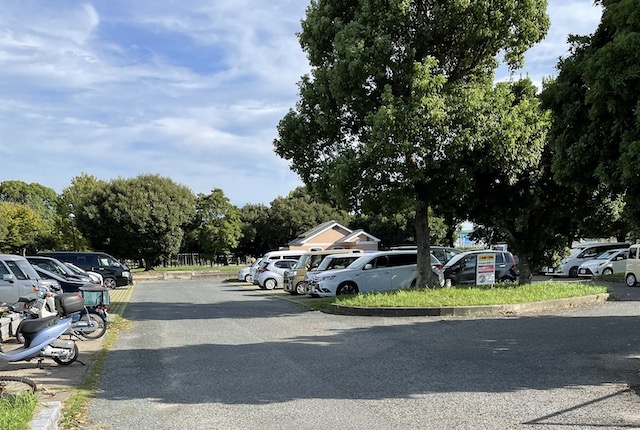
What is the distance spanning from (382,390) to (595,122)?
4.59 meters

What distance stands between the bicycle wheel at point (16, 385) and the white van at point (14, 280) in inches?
233

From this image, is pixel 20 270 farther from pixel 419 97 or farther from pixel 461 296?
pixel 461 296

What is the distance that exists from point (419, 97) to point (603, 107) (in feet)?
23.9

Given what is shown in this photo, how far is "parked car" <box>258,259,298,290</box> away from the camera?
2823 centimetres

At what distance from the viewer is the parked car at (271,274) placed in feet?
92.6

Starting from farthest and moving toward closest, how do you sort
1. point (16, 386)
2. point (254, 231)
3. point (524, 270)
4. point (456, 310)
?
point (254, 231)
point (524, 270)
point (456, 310)
point (16, 386)

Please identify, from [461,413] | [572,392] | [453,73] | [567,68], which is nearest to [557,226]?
[453,73]

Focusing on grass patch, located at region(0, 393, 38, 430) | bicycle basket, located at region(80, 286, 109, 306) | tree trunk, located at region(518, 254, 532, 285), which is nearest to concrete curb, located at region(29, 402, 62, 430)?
grass patch, located at region(0, 393, 38, 430)

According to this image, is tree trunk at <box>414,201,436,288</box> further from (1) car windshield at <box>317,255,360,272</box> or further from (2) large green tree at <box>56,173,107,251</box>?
(2) large green tree at <box>56,173,107,251</box>

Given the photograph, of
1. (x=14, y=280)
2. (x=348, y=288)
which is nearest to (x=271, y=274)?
(x=348, y=288)

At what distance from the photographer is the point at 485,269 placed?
60.7ft

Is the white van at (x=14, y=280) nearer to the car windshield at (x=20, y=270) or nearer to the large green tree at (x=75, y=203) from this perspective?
the car windshield at (x=20, y=270)

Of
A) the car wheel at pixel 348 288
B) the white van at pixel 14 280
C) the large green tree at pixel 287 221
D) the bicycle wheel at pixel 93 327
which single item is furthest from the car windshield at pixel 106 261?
the large green tree at pixel 287 221

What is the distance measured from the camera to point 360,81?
15.4 m
